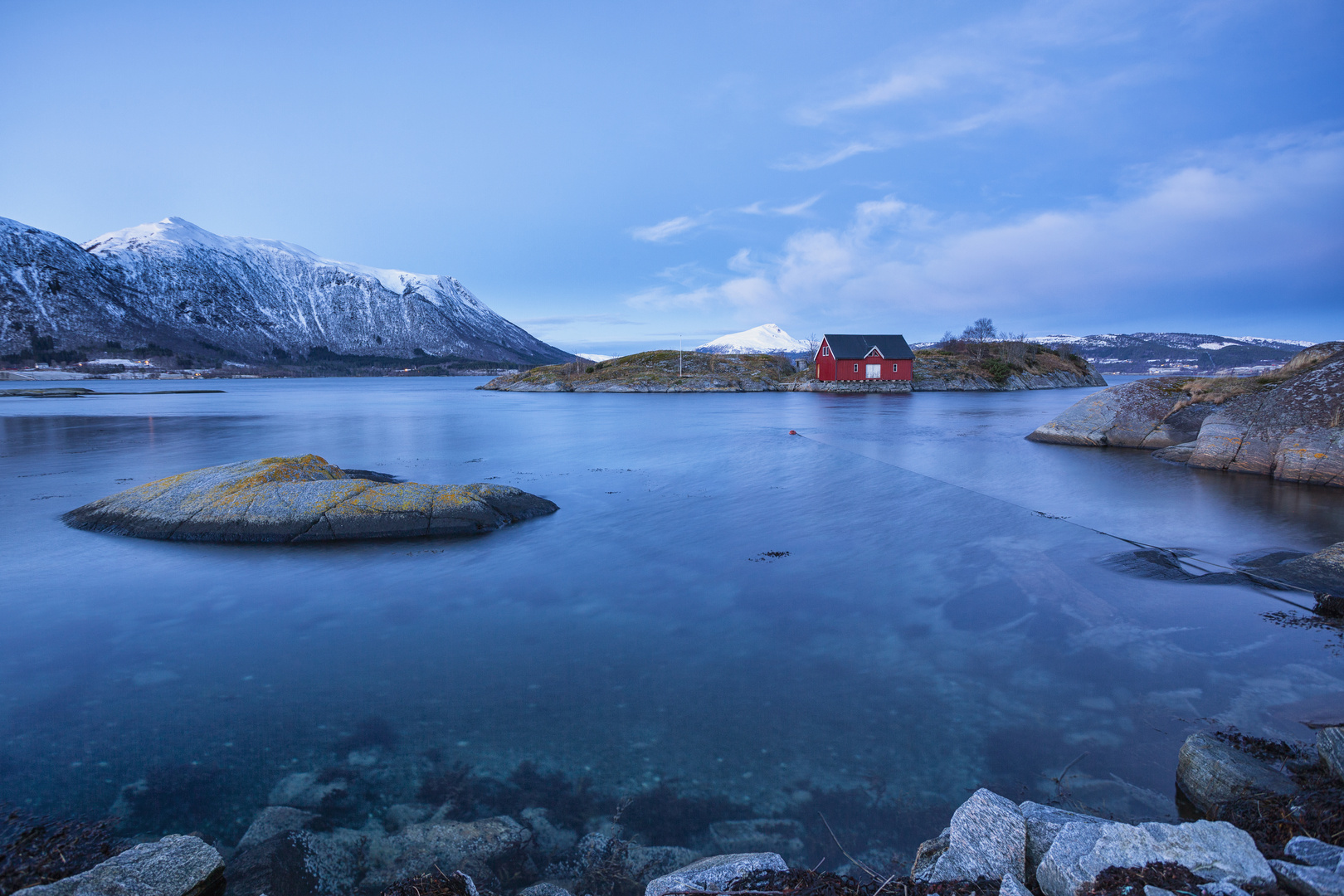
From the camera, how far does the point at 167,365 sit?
16675cm

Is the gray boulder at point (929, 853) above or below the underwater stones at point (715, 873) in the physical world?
below

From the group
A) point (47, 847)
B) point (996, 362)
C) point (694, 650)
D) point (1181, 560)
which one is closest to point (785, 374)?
point (996, 362)

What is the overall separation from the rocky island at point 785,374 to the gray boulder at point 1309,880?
8326cm

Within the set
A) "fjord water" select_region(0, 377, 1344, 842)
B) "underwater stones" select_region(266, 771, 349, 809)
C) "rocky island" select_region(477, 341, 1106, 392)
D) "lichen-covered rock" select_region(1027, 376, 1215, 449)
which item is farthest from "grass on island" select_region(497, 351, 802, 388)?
"underwater stones" select_region(266, 771, 349, 809)

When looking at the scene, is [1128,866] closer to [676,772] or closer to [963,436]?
[676,772]

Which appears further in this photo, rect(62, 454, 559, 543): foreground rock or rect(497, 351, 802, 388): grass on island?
rect(497, 351, 802, 388): grass on island

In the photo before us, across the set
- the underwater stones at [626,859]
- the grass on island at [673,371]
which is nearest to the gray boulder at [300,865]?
the underwater stones at [626,859]

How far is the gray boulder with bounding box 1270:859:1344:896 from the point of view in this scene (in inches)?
107

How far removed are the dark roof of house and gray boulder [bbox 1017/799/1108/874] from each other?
282ft

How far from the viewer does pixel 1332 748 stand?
4402mm

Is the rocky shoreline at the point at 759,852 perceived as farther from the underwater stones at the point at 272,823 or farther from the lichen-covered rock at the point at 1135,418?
the lichen-covered rock at the point at 1135,418

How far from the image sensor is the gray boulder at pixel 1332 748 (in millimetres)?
4293

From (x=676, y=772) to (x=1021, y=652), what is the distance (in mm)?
4521

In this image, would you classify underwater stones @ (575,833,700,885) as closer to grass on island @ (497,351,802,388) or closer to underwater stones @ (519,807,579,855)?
underwater stones @ (519,807,579,855)
